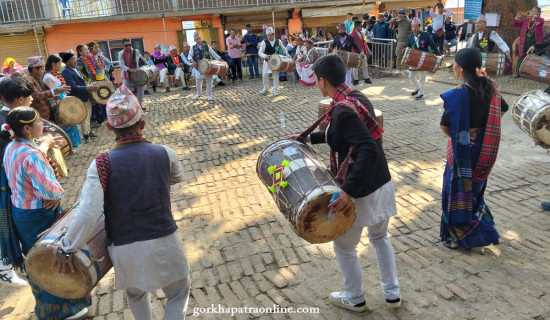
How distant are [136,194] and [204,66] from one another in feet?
30.9

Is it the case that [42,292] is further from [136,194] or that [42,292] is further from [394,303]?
[394,303]

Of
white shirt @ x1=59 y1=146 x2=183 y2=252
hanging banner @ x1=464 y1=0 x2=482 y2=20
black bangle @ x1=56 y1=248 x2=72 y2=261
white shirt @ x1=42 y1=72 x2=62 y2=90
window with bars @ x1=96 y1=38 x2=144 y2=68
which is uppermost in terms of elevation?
hanging banner @ x1=464 y1=0 x2=482 y2=20

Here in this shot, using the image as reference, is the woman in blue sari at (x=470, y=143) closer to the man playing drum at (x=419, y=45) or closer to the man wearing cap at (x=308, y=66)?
the man playing drum at (x=419, y=45)

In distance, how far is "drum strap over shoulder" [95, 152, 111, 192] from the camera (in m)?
2.41

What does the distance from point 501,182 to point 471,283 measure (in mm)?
2519

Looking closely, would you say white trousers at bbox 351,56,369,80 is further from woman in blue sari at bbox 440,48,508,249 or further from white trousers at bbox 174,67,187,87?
woman in blue sari at bbox 440,48,508,249

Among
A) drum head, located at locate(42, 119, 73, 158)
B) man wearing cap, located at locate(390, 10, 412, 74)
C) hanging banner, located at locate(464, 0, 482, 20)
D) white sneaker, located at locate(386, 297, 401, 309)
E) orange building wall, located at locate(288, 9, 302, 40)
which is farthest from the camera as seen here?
orange building wall, located at locate(288, 9, 302, 40)

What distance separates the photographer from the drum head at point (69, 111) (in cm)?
713

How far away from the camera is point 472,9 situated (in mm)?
13453

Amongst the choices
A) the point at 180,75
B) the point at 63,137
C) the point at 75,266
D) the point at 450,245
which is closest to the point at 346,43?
the point at 180,75

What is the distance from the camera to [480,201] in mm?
3920

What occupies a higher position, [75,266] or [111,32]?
[111,32]

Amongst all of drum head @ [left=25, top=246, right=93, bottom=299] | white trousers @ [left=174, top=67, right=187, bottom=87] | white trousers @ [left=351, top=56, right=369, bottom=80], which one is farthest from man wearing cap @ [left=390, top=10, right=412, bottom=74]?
drum head @ [left=25, top=246, right=93, bottom=299]

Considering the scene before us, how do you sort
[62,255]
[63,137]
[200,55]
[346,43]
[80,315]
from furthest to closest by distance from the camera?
[200,55]
[346,43]
[63,137]
[80,315]
[62,255]
